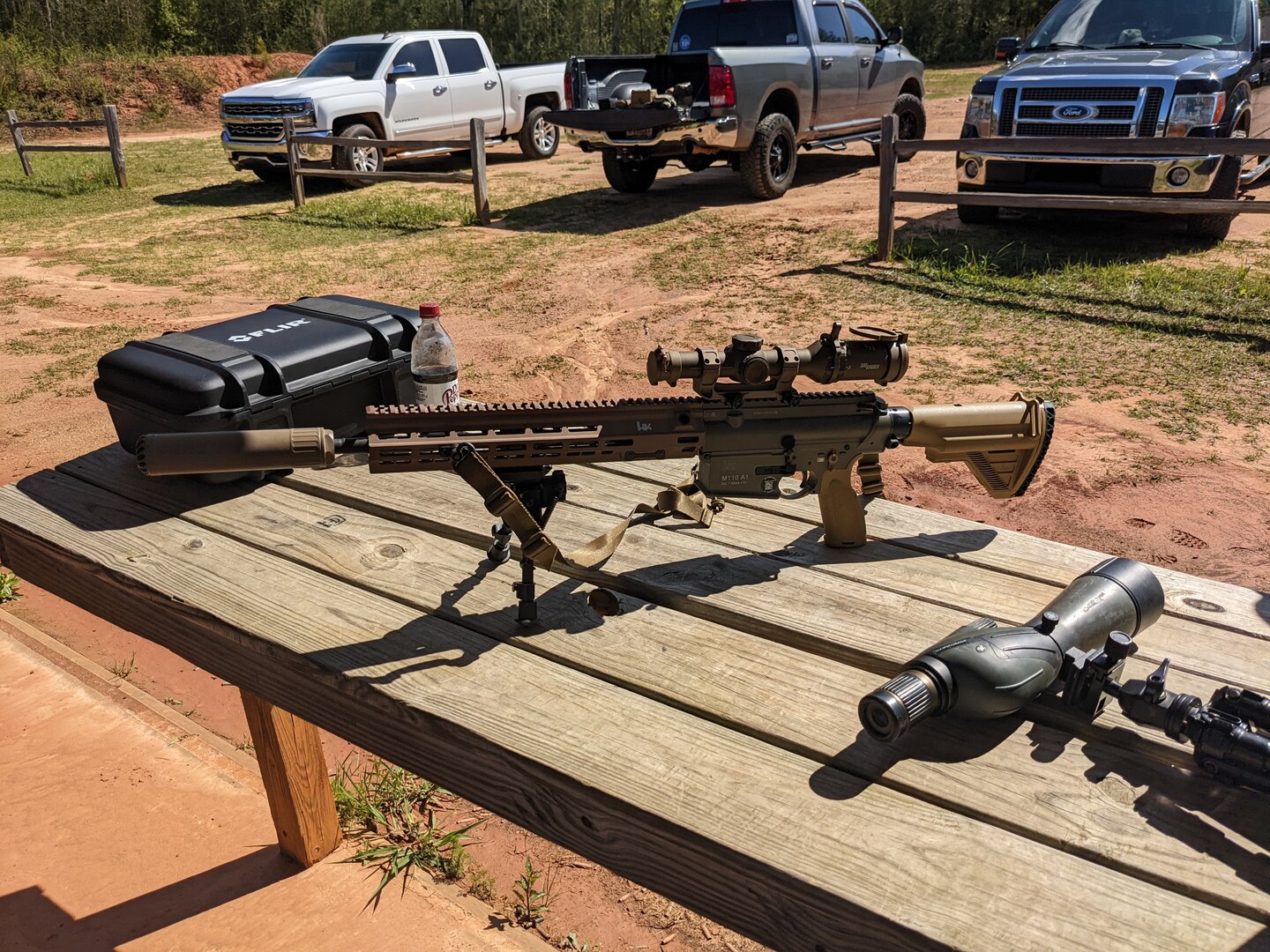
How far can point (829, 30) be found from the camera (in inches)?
482

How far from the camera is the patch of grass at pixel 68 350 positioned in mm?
7105

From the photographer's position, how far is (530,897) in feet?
A: 10.6

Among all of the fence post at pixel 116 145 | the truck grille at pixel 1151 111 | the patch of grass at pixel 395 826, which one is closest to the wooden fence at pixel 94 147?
the fence post at pixel 116 145

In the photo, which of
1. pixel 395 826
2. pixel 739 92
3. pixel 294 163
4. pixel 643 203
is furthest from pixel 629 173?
pixel 395 826

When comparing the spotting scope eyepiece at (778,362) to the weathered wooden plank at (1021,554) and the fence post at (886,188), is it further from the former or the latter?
the fence post at (886,188)

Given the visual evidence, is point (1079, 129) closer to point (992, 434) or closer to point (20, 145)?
point (992, 434)

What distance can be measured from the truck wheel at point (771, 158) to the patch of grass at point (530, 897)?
9697mm

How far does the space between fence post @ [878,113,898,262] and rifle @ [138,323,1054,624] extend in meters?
6.75

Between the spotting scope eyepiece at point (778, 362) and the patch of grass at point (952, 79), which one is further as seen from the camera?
the patch of grass at point (952, 79)

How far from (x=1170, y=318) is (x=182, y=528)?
694cm

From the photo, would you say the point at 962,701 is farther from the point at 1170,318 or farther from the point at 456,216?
the point at 456,216

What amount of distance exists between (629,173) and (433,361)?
1040 cm

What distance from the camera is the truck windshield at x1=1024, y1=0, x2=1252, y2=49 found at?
28.5 feet

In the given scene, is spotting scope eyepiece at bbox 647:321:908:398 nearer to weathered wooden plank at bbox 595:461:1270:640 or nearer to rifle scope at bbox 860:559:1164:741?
weathered wooden plank at bbox 595:461:1270:640
